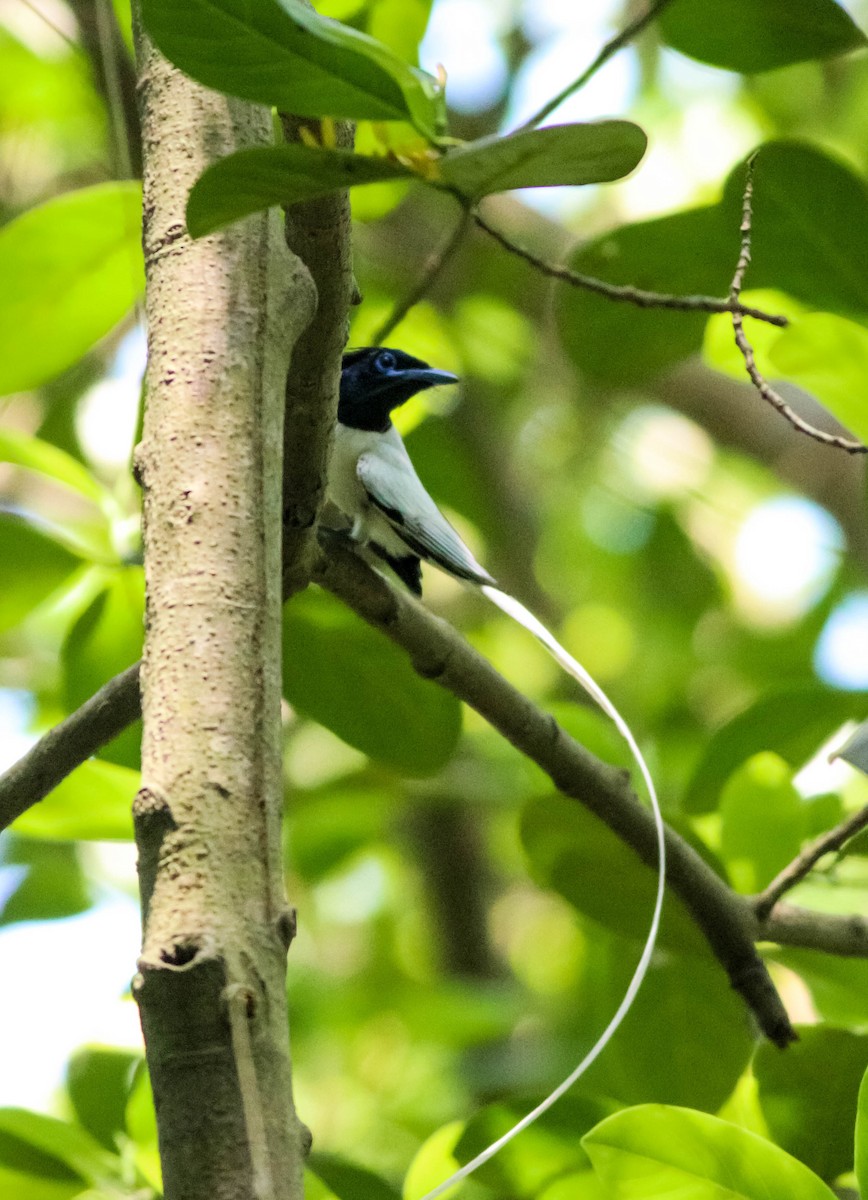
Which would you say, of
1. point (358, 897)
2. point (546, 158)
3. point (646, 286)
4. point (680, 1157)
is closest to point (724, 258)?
point (646, 286)

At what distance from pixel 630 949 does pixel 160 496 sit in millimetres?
834

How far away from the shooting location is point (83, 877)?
186 cm

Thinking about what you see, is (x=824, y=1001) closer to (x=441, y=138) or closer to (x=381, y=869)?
(x=441, y=138)

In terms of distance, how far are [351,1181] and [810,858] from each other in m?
0.50

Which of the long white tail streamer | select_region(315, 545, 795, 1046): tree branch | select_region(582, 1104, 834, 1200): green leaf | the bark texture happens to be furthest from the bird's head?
select_region(582, 1104, 834, 1200): green leaf

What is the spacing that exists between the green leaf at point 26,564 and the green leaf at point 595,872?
57 cm

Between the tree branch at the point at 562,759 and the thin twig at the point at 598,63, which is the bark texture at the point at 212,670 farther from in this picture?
the tree branch at the point at 562,759

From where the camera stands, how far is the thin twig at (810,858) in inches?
44.0

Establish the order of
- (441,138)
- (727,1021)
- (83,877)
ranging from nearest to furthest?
(441,138)
(727,1021)
(83,877)

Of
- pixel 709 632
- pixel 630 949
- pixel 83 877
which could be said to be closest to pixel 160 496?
pixel 630 949

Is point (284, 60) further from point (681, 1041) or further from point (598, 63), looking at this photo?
point (681, 1041)

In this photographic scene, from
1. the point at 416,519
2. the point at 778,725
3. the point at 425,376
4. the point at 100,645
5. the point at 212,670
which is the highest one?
the point at 425,376

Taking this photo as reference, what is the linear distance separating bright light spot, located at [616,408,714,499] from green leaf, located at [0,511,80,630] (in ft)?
8.25

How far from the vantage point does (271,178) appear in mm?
→ 709
